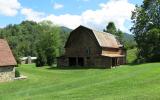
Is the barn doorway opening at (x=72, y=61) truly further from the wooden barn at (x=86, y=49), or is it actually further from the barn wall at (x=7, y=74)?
the barn wall at (x=7, y=74)

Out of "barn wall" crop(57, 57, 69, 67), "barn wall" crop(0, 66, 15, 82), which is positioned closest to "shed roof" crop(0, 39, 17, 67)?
"barn wall" crop(0, 66, 15, 82)

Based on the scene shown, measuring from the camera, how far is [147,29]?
7969 centimetres

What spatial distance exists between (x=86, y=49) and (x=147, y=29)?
16196 millimetres

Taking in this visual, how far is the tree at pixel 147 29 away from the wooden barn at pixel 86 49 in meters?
7.40

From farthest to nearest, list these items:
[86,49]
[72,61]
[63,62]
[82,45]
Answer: [72,61] → [63,62] → [82,45] → [86,49]

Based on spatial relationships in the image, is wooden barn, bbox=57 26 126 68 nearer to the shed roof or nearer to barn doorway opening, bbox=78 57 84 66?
barn doorway opening, bbox=78 57 84 66

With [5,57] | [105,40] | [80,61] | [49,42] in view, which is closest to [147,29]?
[105,40]

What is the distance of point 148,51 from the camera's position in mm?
76500

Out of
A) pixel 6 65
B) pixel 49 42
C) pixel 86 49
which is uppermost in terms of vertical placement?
pixel 49 42

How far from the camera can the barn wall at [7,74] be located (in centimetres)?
4291

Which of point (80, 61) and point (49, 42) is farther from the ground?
point (49, 42)

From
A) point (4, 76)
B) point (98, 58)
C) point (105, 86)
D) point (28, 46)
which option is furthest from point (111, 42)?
point (28, 46)

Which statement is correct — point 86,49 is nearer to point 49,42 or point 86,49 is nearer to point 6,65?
point 6,65

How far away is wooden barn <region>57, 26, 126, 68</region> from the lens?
69875 millimetres
